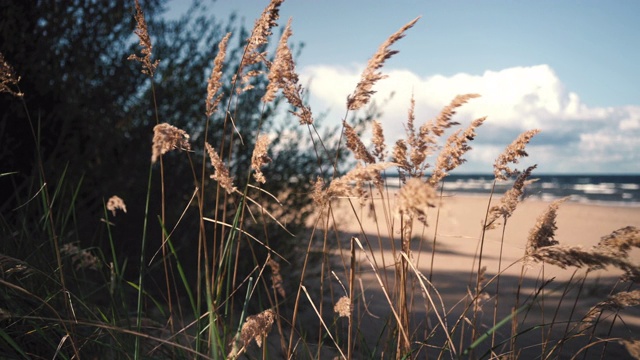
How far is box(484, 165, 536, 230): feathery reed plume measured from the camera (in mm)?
2225

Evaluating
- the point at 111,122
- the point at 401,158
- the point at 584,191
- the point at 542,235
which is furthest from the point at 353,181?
the point at 584,191

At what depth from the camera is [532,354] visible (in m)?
4.66

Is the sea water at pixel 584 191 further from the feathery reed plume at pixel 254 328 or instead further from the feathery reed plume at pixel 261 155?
the feathery reed plume at pixel 254 328

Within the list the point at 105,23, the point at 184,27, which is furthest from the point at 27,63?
the point at 184,27

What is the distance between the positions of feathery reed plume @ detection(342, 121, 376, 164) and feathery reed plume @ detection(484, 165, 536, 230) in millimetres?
494

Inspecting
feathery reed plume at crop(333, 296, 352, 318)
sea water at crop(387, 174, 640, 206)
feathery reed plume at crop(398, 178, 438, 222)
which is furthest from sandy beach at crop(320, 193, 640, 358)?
sea water at crop(387, 174, 640, 206)

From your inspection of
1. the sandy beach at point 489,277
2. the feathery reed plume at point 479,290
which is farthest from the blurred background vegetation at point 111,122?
the feathery reed plume at point 479,290

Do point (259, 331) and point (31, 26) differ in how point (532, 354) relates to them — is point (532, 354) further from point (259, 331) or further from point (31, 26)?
point (31, 26)

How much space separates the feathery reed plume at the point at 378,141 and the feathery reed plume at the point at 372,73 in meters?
0.20

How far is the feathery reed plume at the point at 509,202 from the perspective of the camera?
2225 millimetres

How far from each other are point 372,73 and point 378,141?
280mm

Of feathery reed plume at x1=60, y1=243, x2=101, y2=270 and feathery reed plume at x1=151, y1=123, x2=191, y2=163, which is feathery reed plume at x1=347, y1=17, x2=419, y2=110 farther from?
feathery reed plume at x1=60, y1=243, x2=101, y2=270

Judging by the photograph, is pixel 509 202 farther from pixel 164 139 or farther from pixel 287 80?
pixel 164 139

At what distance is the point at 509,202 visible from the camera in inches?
88.5
